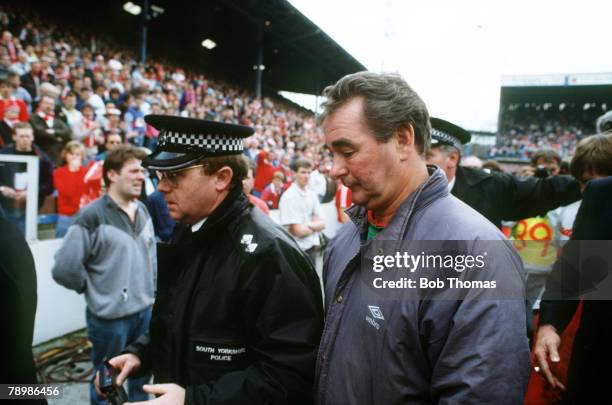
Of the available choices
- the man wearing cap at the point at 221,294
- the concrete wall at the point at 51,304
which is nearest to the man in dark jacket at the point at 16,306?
the man wearing cap at the point at 221,294

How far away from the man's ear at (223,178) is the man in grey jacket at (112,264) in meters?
1.50

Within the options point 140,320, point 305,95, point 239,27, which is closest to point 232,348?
point 140,320

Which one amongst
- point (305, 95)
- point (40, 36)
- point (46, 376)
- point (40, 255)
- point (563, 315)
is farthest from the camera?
point (305, 95)

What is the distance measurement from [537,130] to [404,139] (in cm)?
3687

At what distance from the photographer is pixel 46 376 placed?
344 centimetres

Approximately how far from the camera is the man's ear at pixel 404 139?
1346mm

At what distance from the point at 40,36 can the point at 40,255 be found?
10.0 meters

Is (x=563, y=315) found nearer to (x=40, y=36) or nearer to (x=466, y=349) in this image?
(x=466, y=349)

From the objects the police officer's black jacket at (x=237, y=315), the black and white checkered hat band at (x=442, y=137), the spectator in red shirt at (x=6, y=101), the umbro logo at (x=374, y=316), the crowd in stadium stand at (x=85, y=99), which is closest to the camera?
the umbro logo at (x=374, y=316)

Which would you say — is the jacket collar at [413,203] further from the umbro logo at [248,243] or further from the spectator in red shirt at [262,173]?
the spectator in red shirt at [262,173]

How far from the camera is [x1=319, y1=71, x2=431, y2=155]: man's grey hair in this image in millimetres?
1328

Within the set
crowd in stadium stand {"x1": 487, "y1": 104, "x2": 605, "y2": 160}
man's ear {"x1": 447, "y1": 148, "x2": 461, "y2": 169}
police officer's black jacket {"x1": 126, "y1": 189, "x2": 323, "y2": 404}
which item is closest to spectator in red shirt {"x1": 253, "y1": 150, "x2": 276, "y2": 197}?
man's ear {"x1": 447, "y1": 148, "x2": 461, "y2": 169}

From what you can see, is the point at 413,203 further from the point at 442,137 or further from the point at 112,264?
the point at 112,264

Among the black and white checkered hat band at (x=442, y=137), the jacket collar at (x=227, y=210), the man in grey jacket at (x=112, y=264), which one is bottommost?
the man in grey jacket at (x=112, y=264)
